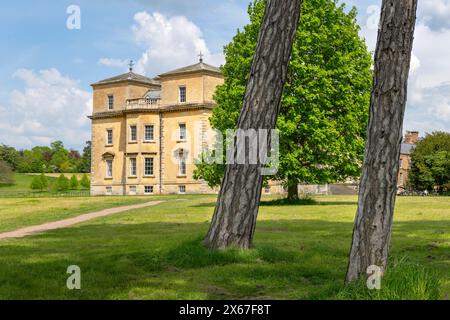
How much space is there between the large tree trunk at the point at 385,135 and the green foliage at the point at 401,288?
0.48 meters

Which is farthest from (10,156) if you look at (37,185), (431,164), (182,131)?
(431,164)

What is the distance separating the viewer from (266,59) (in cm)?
948

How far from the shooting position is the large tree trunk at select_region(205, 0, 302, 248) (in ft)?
30.9

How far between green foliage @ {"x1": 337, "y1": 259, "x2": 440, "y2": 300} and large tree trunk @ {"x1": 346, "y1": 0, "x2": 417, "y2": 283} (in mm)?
481

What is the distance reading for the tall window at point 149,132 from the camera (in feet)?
181

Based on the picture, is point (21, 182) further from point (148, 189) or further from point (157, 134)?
point (157, 134)

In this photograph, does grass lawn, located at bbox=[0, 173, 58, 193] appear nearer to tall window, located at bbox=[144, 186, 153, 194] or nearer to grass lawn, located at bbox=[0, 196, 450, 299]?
tall window, located at bbox=[144, 186, 153, 194]

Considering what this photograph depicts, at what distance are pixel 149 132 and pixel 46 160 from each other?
73.5 metres

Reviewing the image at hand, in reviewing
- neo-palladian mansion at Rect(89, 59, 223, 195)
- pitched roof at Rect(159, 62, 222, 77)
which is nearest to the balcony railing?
neo-palladian mansion at Rect(89, 59, 223, 195)

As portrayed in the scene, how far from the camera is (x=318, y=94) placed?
27.1 meters

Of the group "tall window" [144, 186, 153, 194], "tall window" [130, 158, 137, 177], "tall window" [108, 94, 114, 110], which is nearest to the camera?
"tall window" [144, 186, 153, 194]

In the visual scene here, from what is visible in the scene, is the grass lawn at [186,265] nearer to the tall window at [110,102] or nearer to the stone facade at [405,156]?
the tall window at [110,102]

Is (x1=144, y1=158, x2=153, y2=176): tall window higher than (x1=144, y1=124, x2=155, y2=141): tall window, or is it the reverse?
(x1=144, y1=124, x2=155, y2=141): tall window
